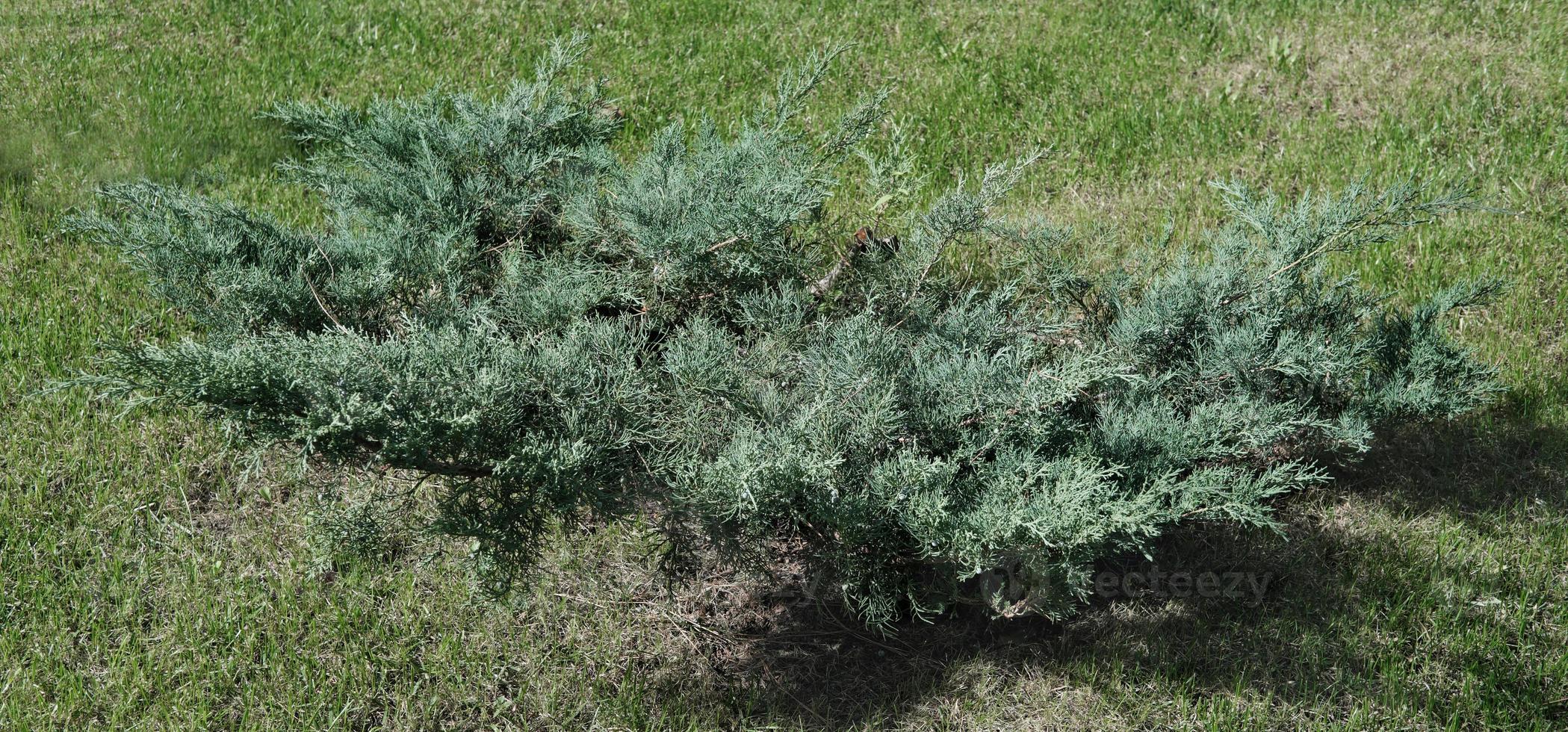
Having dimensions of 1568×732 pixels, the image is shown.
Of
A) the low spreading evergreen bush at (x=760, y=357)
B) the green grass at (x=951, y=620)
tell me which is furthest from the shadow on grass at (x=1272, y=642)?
the low spreading evergreen bush at (x=760, y=357)

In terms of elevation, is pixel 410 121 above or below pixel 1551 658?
above

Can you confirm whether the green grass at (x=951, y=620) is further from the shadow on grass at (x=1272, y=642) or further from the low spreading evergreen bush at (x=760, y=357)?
the low spreading evergreen bush at (x=760, y=357)

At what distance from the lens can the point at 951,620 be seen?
345 cm

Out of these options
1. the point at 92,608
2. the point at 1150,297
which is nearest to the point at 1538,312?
the point at 1150,297

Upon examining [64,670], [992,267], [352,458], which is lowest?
[64,670]

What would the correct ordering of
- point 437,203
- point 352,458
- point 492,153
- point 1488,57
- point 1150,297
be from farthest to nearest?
1. point 1488,57
2. point 492,153
3. point 437,203
4. point 1150,297
5. point 352,458

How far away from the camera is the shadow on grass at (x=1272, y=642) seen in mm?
3203

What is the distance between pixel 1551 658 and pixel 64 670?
396 cm

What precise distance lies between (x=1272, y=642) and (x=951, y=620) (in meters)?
0.87

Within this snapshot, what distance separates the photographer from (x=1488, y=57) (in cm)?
594

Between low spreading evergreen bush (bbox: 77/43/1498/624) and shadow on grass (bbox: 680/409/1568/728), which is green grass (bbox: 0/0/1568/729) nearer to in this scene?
shadow on grass (bbox: 680/409/1568/728)

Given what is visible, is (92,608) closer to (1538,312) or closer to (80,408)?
(80,408)

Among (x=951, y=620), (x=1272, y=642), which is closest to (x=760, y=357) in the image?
(x=951, y=620)

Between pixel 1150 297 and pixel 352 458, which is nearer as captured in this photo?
pixel 352 458
